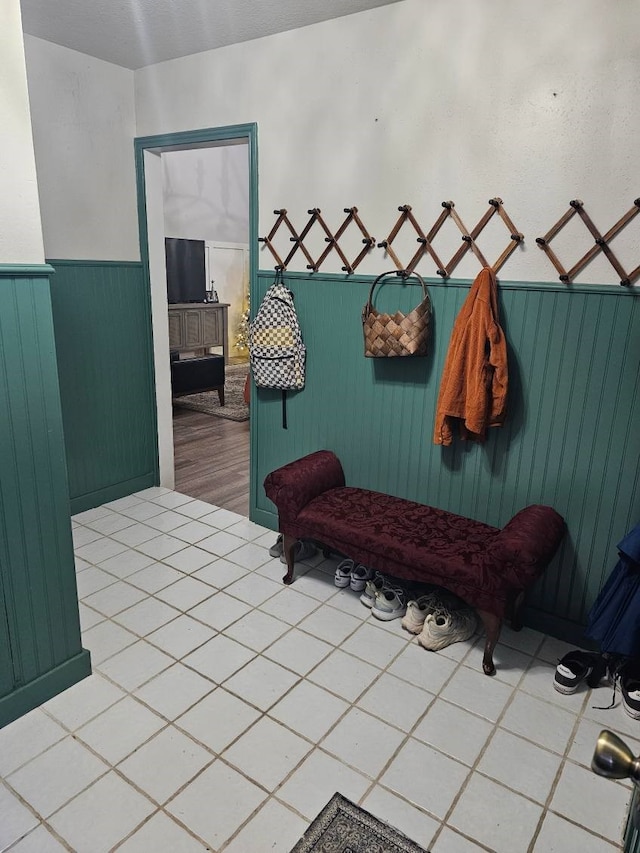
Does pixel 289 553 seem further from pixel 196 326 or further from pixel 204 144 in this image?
pixel 196 326

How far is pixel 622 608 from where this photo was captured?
2139 mm

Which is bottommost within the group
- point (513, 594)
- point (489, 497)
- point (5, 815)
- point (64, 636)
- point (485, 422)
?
point (5, 815)

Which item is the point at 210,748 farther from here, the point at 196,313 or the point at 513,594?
the point at 196,313

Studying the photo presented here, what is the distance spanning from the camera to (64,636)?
2.16 metres

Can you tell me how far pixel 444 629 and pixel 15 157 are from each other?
2283 mm

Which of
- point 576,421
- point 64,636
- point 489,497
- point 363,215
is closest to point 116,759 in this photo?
point 64,636

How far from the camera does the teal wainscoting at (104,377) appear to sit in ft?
11.3

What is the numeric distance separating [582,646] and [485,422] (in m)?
1.04

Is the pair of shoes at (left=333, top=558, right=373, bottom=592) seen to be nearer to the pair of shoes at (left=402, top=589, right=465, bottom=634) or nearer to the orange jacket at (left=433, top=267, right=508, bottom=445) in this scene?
the pair of shoes at (left=402, top=589, right=465, bottom=634)

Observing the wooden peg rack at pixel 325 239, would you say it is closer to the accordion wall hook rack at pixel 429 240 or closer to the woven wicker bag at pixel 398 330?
the accordion wall hook rack at pixel 429 240

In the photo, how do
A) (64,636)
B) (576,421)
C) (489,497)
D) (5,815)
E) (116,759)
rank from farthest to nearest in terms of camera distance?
(489,497), (576,421), (64,636), (116,759), (5,815)

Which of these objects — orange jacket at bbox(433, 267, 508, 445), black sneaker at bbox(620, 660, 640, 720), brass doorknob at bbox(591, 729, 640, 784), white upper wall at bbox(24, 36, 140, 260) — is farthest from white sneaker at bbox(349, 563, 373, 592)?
white upper wall at bbox(24, 36, 140, 260)

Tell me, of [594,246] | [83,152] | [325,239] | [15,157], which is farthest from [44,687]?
[83,152]

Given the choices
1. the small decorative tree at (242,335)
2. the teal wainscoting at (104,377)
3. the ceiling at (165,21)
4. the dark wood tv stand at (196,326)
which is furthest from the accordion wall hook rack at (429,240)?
the small decorative tree at (242,335)
